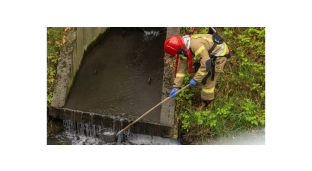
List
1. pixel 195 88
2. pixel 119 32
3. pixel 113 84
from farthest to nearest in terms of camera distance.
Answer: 1. pixel 119 32
2. pixel 113 84
3. pixel 195 88

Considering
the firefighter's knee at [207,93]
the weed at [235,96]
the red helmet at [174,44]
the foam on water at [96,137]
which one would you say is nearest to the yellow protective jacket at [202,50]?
the red helmet at [174,44]

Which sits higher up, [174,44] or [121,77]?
[174,44]

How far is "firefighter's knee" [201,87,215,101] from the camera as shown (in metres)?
5.66

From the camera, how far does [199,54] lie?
518 centimetres

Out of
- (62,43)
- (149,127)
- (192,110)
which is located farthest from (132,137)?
(62,43)

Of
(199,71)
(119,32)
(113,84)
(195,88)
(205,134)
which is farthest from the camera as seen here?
(119,32)

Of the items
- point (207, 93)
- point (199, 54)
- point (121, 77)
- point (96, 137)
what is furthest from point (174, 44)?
point (96, 137)

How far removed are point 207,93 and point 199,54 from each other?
801 millimetres

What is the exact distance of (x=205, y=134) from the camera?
18.7ft

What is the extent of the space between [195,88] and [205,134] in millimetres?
833

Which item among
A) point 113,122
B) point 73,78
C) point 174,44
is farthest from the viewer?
point 73,78

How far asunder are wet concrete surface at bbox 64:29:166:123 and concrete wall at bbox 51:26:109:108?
0.15 meters

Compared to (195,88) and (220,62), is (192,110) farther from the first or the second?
(220,62)

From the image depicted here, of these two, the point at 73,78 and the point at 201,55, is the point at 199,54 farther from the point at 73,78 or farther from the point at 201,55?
the point at 73,78
